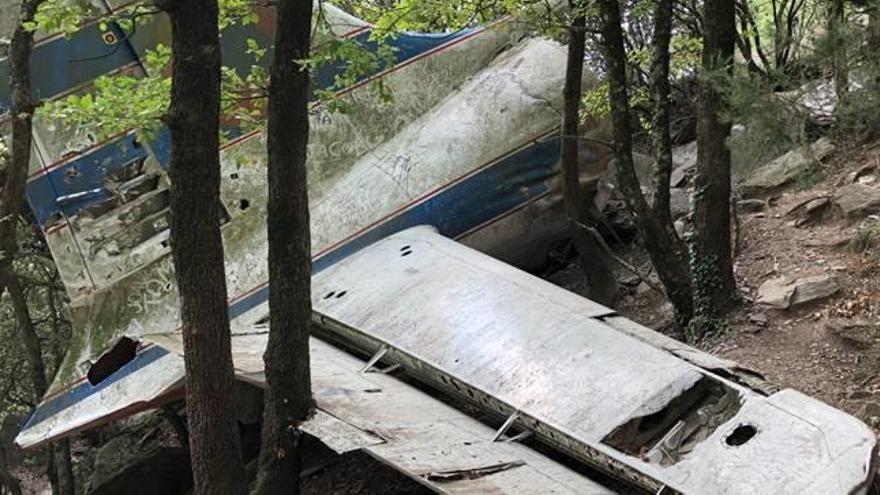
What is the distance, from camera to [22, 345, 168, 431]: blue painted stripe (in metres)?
9.88

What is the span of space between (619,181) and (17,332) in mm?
12600

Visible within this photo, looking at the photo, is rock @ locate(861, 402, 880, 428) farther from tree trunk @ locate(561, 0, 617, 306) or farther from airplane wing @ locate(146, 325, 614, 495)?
tree trunk @ locate(561, 0, 617, 306)

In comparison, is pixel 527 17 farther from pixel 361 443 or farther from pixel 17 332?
pixel 17 332

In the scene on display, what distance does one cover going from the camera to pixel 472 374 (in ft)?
25.9

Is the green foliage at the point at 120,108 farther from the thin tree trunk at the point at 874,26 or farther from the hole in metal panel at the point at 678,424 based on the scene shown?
the thin tree trunk at the point at 874,26

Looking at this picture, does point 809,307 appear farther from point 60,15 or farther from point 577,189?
point 60,15

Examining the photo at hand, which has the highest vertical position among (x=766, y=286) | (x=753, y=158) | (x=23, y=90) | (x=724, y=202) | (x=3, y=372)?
(x=23, y=90)

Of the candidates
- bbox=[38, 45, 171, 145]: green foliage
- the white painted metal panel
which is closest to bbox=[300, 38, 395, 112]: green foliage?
bbox=[38, 45, 171, 145]: green foliage

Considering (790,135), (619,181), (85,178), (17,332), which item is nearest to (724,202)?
(619,181)

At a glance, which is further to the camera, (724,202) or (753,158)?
(724,202)

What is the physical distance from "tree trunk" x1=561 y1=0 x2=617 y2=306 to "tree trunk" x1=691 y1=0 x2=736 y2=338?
1623mm

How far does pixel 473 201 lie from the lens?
448 inches

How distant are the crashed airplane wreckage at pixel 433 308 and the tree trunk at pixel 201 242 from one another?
87 cm

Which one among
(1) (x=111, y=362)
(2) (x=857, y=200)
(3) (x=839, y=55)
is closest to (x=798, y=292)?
(2) (x=857, y=200)
